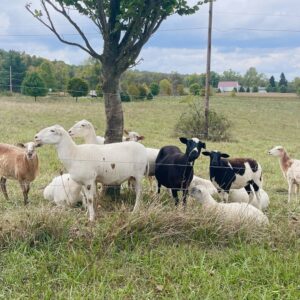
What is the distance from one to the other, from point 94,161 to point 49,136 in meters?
0.72

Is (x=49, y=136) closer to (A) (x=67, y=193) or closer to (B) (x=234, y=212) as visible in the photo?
(A) (x=67, y=193)

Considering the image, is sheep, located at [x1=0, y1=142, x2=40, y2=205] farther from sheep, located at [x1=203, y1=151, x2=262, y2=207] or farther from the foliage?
the foliage

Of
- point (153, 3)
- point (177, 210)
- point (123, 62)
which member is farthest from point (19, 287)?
point (153, 3)

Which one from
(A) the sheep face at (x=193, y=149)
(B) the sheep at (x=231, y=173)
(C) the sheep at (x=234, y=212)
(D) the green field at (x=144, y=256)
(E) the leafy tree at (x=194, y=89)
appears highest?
(E) the leafy tree at (x=194, y=89)

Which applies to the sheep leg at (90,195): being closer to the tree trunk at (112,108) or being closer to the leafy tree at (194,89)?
the tree trunk at (112,108)

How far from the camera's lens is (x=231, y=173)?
7336 millimetres

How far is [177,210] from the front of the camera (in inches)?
221

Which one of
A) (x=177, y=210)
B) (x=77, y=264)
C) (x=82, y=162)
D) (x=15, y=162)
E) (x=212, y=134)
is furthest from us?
(x=212, y=134)

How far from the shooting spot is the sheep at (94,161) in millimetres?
6168

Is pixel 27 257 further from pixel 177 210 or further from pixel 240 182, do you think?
pixel 240 182

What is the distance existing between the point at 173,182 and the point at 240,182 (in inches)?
53.3

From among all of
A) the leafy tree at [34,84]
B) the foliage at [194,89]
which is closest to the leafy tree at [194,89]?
the foliage at [194,89]

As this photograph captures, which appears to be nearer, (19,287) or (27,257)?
(19,287)

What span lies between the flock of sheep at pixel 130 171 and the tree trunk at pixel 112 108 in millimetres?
272
